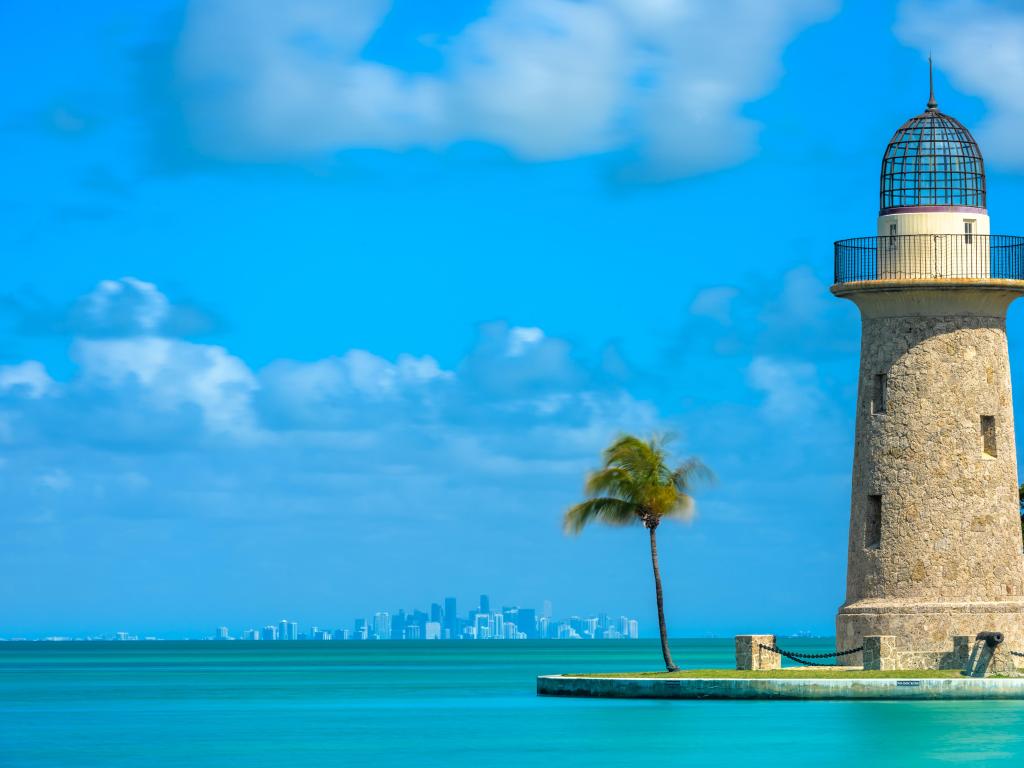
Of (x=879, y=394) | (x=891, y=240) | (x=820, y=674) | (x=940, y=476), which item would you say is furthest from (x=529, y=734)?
(x=891, y=240)

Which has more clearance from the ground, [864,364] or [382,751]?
[864,364]

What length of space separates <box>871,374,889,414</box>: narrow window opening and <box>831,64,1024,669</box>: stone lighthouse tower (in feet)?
0.11

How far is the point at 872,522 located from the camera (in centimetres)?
4631

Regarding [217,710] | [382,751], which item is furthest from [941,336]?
[217,710]

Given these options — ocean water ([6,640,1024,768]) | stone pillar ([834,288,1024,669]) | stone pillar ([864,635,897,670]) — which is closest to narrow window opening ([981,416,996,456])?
stone pillar ([834,288,1024,669])

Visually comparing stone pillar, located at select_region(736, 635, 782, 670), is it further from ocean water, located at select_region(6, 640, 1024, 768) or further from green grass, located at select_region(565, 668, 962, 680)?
ocean water, located at select_region(6, 640, 1024, 768)

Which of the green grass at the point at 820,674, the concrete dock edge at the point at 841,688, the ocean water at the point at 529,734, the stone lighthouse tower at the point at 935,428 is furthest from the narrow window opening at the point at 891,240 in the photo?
the ocean water at the point at 529,734

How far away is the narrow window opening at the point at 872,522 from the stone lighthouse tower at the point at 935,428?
0.07 feet

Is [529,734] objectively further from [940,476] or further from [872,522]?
[940,476]

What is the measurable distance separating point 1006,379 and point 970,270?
265 centimetres

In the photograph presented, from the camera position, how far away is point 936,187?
152 feet

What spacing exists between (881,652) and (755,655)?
355cm

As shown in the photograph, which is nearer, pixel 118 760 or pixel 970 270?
pixel 118 760

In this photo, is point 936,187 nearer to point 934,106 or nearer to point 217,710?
point 934,106
